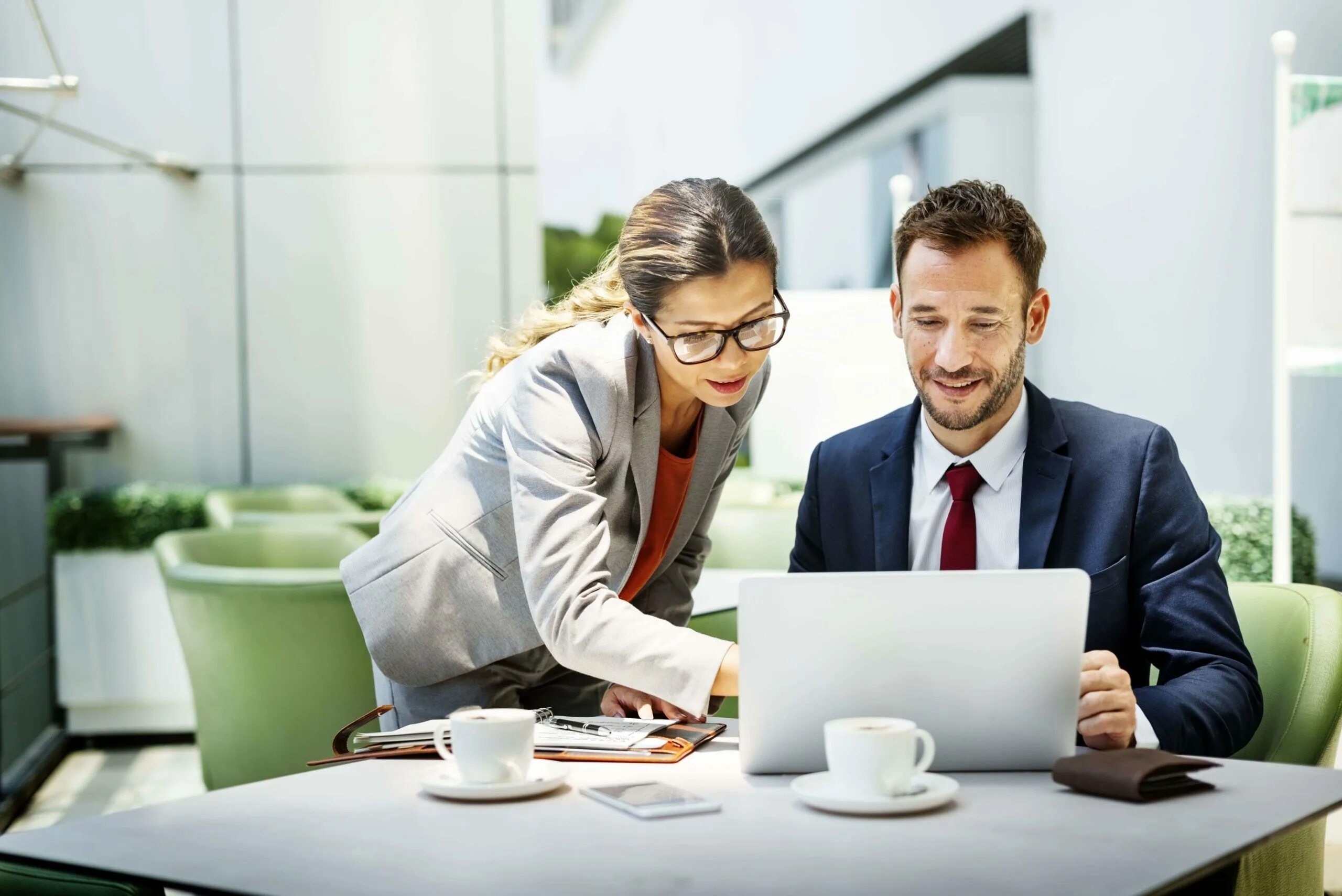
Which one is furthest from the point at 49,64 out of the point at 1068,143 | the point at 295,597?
the point at 1068,143

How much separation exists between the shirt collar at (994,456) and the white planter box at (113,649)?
414 centimetres

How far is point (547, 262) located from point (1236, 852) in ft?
20.8

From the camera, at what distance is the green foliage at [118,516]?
541cm

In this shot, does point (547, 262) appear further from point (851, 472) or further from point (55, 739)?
point (851, 472)

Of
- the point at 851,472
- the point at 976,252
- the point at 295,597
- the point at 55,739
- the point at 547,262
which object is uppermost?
the point at 547,262

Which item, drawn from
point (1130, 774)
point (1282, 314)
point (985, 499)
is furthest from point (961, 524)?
point (1282, 314)

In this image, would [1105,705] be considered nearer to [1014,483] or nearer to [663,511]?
[1014,483]

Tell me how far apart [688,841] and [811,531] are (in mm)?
986

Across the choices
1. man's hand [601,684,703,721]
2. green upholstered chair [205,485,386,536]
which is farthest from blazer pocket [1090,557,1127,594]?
green upholstered chair [205,485,386,536]

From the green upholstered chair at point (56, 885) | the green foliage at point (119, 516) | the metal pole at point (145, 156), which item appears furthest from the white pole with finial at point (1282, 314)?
the metal pole at point (145, 156)

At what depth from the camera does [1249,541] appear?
13.0 ft

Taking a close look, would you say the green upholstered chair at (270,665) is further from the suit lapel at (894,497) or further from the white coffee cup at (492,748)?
the white coffee cup at (492,748)

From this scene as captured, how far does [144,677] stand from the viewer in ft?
17.5

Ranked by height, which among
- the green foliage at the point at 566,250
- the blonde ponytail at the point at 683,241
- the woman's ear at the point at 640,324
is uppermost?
the green foliage at the point at 566,250
